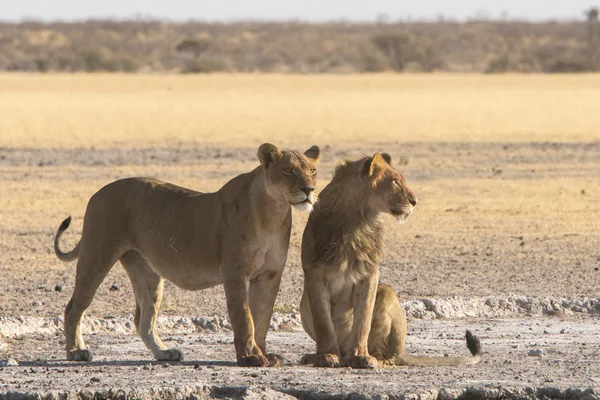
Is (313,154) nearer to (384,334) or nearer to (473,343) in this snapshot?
(384,334)

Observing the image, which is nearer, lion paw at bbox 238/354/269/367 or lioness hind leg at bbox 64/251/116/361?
lion paw at bbox 238/354/269/367

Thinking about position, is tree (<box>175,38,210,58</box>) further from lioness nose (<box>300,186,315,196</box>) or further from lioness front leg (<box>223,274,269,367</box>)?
lioness nose (<box>300,186,315,196</box>)

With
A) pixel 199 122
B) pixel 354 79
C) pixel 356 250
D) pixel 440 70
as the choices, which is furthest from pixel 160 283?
pixel 440 70

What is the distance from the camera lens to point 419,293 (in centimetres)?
1084

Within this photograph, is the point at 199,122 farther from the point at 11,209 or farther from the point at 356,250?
the point at 356,250

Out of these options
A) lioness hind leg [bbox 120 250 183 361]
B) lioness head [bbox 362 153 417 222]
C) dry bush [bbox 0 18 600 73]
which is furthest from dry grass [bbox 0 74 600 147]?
dry bush [bbox 0 18 600 73]

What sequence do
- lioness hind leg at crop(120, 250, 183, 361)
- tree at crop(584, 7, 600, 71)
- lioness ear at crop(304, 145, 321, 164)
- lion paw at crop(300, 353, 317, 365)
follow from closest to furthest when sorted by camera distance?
lioness ear at crop(304, 145, 321, 164)
lion paw at crop(300, 353, 317, 365)
lioness hind leg at crop(120, 250, 183, 361)
tree at crop(584, 7, 600, 71)

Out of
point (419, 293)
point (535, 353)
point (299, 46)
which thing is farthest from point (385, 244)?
point (299, 46)

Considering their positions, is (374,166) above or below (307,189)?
above

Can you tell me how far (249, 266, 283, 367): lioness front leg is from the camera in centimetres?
770

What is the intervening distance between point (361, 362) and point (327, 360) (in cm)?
20

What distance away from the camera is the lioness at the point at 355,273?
7.62m

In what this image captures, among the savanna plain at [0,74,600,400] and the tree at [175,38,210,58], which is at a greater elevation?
the tree at [175,38,210,58]

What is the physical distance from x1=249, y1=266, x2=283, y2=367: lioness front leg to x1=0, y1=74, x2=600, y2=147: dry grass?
759 inches
